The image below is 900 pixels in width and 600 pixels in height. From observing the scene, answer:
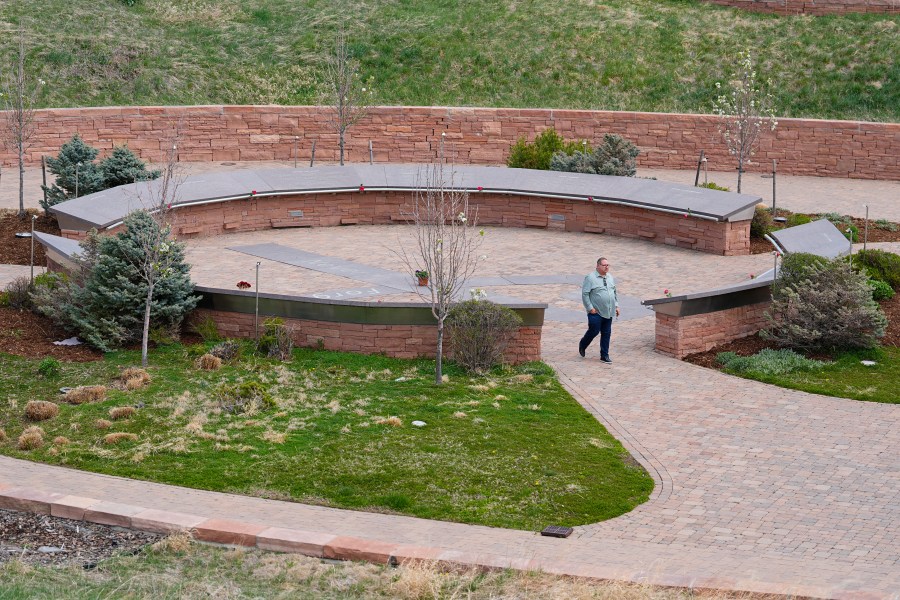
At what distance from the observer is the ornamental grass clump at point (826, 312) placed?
17484 mm

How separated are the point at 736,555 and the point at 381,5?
29000mm

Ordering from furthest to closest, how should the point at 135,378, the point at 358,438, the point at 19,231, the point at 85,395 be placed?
1. the point at 19,231
2. the point at 135,378
3. the point at 85,395
4. the point at 358,438

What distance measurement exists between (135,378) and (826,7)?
26.5 meters

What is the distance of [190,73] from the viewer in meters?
34.6

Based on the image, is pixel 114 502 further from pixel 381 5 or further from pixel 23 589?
pixel 381 5

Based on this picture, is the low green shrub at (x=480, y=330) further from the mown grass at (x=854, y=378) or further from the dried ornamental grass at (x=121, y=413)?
the dried ornamental grass at (x=121, y=413)

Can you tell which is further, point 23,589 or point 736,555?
point 736,555

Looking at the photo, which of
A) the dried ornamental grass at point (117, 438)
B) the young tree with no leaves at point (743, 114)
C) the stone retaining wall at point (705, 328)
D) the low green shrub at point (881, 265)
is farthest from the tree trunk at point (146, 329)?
the young tree with no leaves at point (743, 114)

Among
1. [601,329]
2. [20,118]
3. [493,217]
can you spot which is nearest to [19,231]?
[20,118]

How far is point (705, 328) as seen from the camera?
58.4ft

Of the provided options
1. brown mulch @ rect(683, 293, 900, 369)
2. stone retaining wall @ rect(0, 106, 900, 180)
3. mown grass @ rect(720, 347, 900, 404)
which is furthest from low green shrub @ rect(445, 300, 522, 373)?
stone retaining wall @ rect(0, 106, 900, 180)

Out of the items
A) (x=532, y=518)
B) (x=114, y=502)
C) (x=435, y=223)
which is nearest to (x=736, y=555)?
(x=532, y=518)

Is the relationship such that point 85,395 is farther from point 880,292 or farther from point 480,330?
point 880,292

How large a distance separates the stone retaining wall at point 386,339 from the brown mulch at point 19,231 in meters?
6.95
